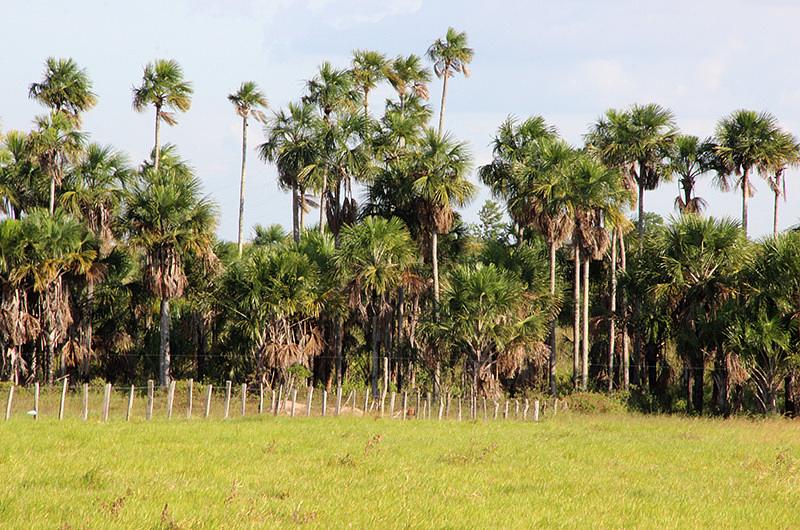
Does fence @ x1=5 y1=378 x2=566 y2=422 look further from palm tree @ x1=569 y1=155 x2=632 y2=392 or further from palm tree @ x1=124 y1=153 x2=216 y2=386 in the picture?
palm tree @ x1=569 y1=155 x2=632 y2=392

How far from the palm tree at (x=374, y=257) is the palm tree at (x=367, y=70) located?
1539 cm

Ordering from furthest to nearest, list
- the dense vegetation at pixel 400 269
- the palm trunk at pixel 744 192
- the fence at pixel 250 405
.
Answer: the palm trunk at pixel 744 192 < the dense vegetation at pixel 400 269 < the fence at pixel 250 405

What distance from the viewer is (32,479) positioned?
1700 centimetres

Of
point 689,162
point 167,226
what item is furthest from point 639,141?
point 167,226

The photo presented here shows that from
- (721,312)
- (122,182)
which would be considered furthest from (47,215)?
(721,312)

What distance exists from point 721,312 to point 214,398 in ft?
69.0

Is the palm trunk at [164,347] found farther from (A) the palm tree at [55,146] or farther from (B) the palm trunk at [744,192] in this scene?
(B) the palm trunk at [744,192]

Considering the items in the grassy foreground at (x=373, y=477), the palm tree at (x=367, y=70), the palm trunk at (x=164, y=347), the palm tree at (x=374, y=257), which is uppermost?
the palm tree at (x=367, y=70)

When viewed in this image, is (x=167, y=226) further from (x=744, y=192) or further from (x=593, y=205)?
(x=744, y=192)

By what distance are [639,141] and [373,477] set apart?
118 ft

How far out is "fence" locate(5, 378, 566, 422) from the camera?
31.6 meters

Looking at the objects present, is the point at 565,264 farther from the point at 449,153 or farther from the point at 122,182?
the point at 122,182

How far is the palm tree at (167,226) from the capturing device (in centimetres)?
4378

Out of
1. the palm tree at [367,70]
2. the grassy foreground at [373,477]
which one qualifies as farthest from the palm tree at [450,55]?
the grassy foreground at [373,477]
